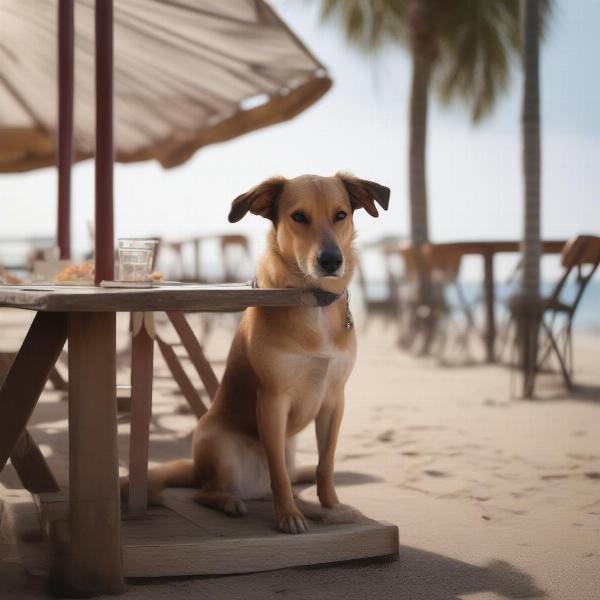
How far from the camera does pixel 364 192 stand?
109 inches

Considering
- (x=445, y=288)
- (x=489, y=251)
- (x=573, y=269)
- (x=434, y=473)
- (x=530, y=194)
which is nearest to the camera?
(x=434, y=473)

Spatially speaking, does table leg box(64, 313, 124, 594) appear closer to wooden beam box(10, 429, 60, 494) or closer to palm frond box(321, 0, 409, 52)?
wooden beam box(10, 429, 60, 494)

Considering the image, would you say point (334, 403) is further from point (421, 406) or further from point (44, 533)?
point (421, 406)

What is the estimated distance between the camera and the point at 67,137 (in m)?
4.57

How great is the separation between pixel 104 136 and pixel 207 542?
5.14ft

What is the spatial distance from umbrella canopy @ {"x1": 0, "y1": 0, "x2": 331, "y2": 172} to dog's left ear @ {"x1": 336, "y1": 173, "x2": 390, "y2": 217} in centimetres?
230

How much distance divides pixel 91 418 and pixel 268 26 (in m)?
3.24

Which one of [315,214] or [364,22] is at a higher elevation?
[364,22]

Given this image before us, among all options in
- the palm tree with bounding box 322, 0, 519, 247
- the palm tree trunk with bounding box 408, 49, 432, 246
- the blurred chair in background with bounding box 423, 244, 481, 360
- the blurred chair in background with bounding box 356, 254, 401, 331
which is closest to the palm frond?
the palm tree with bounding box 322, 0, 519, 247

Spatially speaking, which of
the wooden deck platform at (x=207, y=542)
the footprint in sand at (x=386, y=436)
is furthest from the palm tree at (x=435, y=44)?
the wooden deck platform at (x=207, y=542)

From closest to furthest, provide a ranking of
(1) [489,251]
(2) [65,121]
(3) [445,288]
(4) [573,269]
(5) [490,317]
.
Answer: (2) [65,121]
(4) [573,269]
(1) [489,251]
(5) [490,317]
(3) [445,288]

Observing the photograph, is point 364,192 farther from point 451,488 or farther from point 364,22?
point 364,22

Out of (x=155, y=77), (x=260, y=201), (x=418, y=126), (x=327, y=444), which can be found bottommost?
(x=327, y=444)

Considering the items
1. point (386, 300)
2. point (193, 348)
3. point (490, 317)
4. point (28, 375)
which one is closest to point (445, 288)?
point (386, 300)
